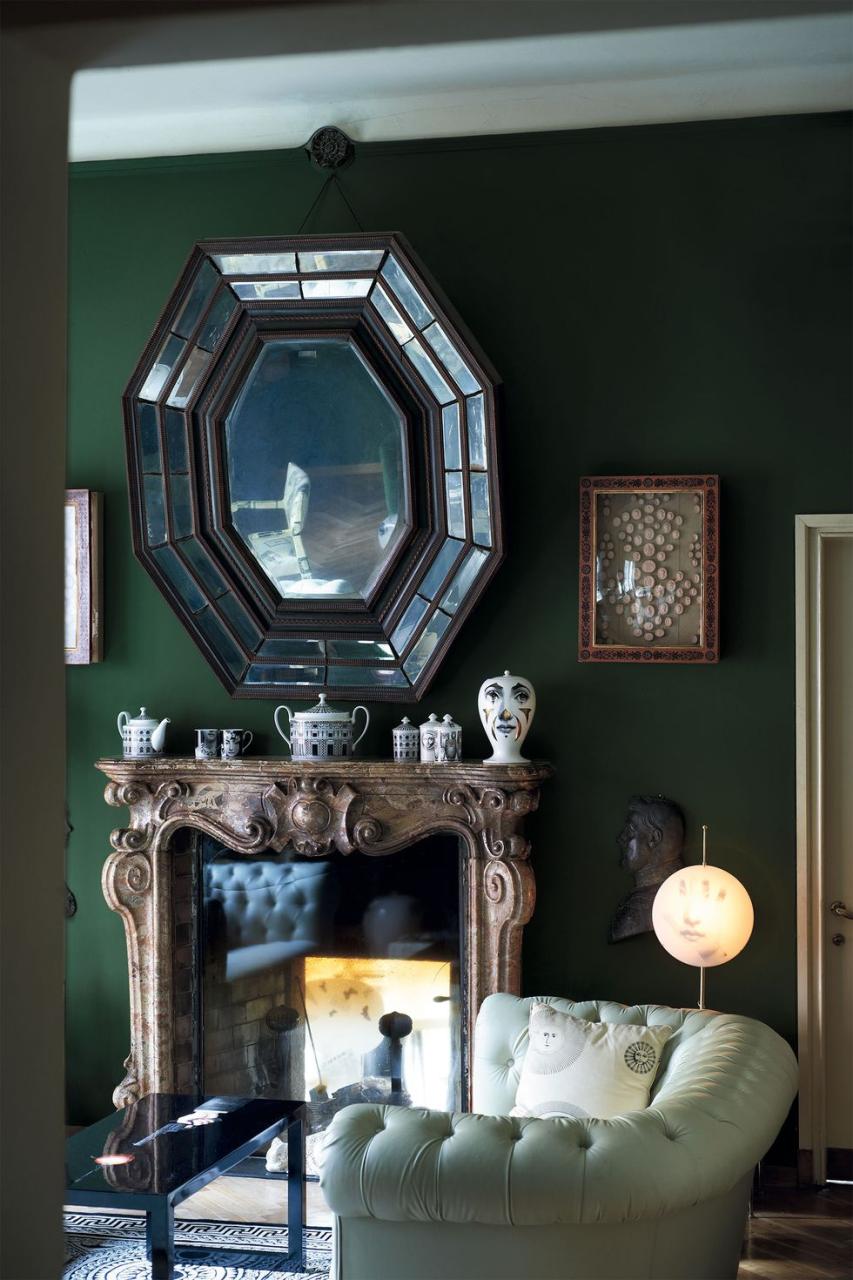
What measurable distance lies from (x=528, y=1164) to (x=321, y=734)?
226 centimetres

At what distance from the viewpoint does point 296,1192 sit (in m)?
3.90

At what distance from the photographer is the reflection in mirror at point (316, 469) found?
4746mm

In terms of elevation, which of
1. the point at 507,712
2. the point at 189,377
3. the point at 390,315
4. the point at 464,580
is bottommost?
the point at 507,712

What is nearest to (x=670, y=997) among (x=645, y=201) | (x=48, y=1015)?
(x=645, y=201)

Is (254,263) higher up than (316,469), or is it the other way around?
(254,263)

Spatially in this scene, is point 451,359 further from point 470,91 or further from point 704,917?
point 704,917

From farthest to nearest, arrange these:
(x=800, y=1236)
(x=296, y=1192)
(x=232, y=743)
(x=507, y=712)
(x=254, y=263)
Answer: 1. (x=232, y=743)
2. (x=254, y=263)
3. (x=507, y=712)
4. (x=800, y=1236)
5. (x=296, y=1192)

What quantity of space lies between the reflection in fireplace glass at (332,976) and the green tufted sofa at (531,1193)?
6.09 ft

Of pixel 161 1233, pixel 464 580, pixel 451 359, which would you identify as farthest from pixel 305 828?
pixel 451 359

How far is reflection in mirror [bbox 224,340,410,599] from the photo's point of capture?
4746 millimetres

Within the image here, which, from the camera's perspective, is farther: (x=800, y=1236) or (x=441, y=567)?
(x=441, y=567)

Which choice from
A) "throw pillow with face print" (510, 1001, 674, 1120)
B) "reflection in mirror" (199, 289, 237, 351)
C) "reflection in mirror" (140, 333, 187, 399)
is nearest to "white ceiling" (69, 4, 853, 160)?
"reflection in mirror" (199, 289, 237, 351)

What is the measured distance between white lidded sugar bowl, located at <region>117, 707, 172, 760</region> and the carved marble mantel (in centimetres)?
8

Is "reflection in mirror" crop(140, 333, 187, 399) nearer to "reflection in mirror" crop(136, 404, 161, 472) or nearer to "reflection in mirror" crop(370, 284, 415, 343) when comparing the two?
"reflection in mirror" crop(136, 404, 161, 472)
